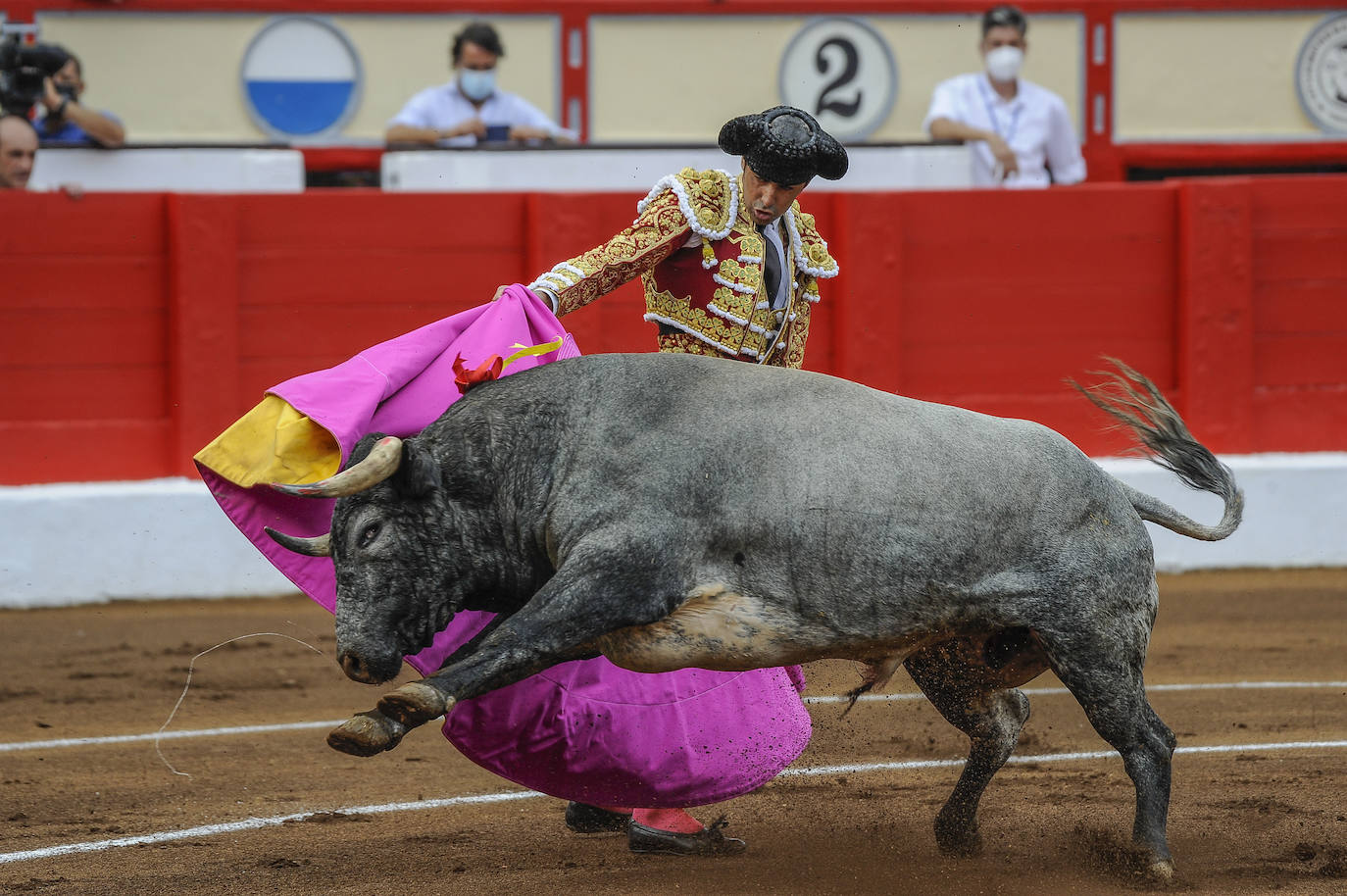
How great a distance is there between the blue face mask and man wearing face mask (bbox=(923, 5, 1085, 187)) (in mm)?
1850

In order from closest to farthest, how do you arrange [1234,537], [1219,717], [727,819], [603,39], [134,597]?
[727,819], [1219,717], [134,597], [1234,537], [603,39]

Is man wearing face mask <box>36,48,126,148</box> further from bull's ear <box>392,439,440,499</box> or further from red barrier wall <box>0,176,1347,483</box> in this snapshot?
bull's ear <box>392,439,440,499</box>

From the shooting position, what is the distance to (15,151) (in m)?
6.24

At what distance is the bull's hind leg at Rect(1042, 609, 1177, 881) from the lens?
2.87 m

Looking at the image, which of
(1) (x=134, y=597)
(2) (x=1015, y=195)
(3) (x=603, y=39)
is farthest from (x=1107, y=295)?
(1) (x=134, y=597)

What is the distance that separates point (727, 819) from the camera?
3.63 meters

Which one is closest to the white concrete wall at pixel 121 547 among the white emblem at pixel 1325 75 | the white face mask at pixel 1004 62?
the white face mask at pixel 1004 62

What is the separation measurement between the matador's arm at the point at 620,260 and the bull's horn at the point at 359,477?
631mm

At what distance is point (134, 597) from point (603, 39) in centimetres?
415

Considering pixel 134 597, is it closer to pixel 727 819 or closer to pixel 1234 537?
pixel 727 819

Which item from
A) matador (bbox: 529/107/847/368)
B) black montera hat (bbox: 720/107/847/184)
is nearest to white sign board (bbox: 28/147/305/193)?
matador (bbox: 529/107/847/368)

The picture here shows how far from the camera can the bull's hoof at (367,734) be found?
2418 millimetres

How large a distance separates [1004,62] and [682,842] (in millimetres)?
4754

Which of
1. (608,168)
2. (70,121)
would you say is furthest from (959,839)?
(70,121)
